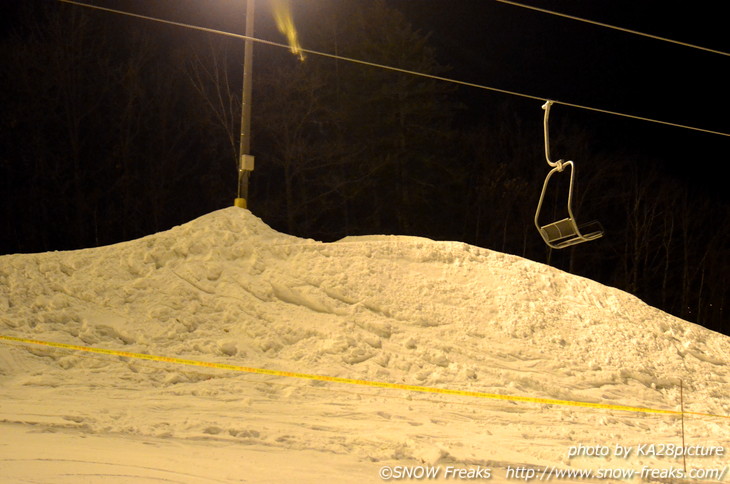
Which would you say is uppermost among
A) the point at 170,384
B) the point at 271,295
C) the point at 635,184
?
the point at 635,184

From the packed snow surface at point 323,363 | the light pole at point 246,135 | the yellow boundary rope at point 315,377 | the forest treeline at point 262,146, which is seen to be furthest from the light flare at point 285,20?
the yellow boundary rope at point 315,377

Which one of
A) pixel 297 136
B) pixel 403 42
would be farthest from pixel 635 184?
pixel 297 136

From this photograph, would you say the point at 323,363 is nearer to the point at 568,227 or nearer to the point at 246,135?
the point at 568,227

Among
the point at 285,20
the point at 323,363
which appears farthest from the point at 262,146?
Answer: the point at 323,363

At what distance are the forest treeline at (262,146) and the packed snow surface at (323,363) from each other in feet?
54.7

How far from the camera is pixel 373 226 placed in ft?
110

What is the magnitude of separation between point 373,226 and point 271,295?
67.3ft

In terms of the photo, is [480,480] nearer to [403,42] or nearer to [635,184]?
[403,42]

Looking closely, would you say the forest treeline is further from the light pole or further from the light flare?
the light pole

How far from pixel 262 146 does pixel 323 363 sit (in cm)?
2326

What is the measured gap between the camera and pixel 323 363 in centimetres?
1123

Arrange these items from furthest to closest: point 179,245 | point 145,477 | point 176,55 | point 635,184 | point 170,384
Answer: point 635,184 → point 176,55 → point 179,245 → point 170,384 → point 145,477

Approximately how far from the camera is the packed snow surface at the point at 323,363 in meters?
7.62

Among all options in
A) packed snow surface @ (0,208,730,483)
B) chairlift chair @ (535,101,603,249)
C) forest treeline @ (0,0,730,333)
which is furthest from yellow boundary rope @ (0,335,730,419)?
forest treeline @ (0,0,730,333)
